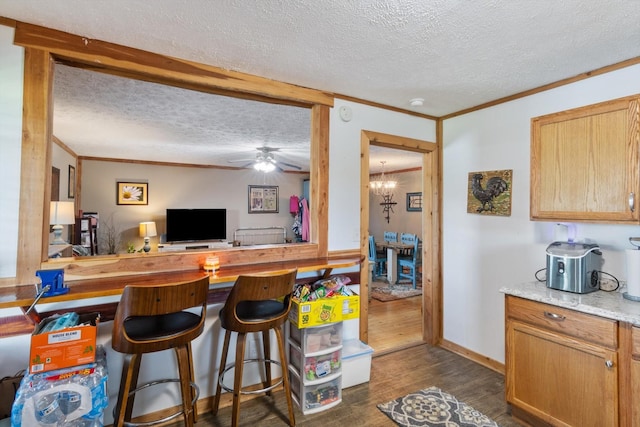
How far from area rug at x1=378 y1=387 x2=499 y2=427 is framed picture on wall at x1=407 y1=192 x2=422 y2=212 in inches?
191

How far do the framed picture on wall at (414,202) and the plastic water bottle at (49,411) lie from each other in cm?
639

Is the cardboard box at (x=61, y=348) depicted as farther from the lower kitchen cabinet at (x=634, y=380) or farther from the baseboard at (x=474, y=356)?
the baseboard at (x=474, y=356)

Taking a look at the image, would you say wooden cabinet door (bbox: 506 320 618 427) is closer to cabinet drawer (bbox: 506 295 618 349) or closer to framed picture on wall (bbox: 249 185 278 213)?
cabinet drawer (bbox: 506 295 618 349)

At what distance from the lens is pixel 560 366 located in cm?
186

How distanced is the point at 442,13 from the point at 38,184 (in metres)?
2.28

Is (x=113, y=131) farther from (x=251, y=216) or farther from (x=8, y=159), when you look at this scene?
(x=251, y=216)

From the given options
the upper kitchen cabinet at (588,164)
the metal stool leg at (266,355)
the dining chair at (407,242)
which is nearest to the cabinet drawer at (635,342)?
the upper kitchen cabinet at (588,164)

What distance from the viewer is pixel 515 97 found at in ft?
8.76

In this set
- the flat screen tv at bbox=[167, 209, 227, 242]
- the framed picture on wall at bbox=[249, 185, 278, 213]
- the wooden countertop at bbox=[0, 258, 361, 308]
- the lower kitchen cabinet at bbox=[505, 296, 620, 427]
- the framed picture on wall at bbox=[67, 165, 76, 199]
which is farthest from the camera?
the framed picture on wall at bbox=[249, 185, 278, 213]

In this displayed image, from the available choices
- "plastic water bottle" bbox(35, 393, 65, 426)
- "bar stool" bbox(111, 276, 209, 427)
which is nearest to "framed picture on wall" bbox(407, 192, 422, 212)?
"bar stool" bbox(111, 276, 209, 427)

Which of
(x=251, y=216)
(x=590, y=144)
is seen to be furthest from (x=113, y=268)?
(x=251, y=216)

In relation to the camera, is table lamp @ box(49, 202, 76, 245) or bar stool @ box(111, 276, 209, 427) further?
→ table lamp @ box(49, 202, 76, 245)

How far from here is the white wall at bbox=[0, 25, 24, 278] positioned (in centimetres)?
166

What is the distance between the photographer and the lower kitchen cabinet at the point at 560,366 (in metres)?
1.68
